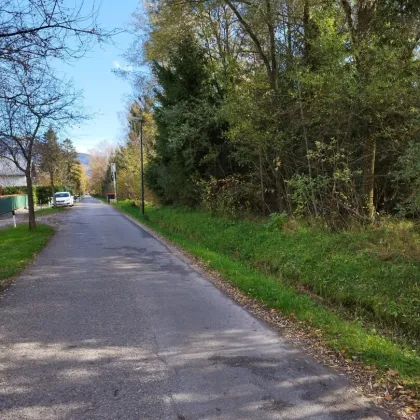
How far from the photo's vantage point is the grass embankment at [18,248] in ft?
31.9

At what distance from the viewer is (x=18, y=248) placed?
13.1 meters

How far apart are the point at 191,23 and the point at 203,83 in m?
2.81

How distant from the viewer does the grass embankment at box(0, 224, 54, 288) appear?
9719mm

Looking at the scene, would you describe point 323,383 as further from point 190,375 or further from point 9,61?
point 9,61

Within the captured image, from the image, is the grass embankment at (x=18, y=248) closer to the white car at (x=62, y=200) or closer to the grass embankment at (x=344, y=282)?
the grass embankment at (x=344, y=282)

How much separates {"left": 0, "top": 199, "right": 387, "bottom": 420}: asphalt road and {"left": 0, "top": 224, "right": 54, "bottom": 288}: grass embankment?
1575mm

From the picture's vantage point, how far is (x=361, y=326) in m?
6.31

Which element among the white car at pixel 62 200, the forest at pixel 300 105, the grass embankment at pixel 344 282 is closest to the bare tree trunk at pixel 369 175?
the forest at pixel 300 105

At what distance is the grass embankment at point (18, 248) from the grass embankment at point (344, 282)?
15.4 feet

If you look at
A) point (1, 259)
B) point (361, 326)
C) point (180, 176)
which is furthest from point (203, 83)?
point (361, 326)

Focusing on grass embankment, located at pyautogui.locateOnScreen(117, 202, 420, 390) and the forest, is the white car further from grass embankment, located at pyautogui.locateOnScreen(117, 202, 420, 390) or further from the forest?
grass embankment, located at pyautogui.locateOnScreen(117, 202, 420, 390)

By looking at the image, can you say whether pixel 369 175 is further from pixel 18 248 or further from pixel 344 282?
pixel 18 248

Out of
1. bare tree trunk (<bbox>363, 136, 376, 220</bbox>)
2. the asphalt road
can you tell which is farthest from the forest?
the asphalt road

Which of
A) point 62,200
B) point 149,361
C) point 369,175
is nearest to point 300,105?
point 369,175
